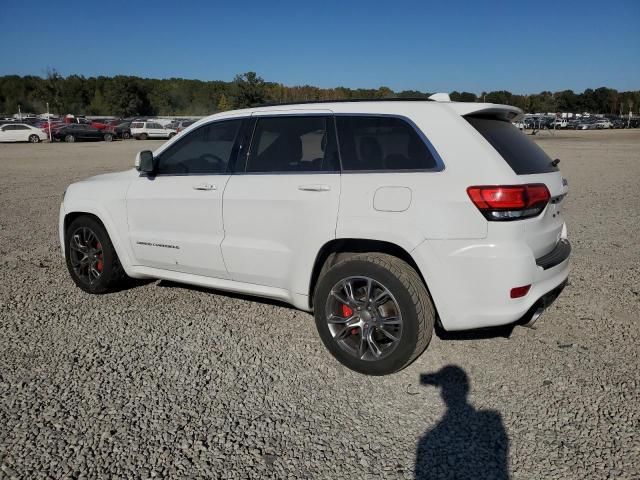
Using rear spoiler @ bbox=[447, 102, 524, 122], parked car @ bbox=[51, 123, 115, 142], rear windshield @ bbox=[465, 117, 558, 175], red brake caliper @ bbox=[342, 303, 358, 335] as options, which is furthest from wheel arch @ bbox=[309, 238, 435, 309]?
parked car @ bbox=[51, 123, 115, 142]

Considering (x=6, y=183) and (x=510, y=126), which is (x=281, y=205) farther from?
(x=6, y=183)

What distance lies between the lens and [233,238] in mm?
4215

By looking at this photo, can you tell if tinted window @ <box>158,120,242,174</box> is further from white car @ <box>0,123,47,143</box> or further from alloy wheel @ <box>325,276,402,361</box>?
white car @ <box>0,123,47,143</box>

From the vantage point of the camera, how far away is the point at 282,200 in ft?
12.9

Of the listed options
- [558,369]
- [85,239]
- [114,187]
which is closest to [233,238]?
[114,187]

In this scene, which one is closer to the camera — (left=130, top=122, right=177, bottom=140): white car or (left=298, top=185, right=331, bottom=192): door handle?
(left=298, top=185, right=331, bottom=192): door handle

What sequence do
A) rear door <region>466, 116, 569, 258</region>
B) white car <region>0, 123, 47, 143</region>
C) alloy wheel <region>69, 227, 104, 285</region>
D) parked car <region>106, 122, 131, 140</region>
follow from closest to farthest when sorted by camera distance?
1. rear door <region>466, 116, 569, 258</region>
2. alloy wheel <region>69, 227, 104, 285</region>
3. white car <region>0, 123, 47, 143</region>
4. parked car <region>106, 122, 131, 140</region>

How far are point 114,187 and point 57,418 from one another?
7.88 feet

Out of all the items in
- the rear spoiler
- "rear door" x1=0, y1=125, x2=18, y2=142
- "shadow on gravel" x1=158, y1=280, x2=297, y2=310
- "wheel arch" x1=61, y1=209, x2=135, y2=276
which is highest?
"rear door" x1=0, y1=125, x2=18, y2=142

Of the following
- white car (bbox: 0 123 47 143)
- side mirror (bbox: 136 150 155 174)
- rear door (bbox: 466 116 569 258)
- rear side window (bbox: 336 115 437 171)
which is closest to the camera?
rear door (bbox: 466 116 569 258)

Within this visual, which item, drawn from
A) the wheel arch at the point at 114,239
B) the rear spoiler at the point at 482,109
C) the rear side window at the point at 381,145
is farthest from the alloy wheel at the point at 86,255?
the rear spoiler at the point at 482,109

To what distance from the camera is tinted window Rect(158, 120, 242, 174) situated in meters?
4.43

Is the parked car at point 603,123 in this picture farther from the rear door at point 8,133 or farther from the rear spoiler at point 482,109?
the rear spoiler at point 482,109

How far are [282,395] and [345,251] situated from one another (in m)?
1.08
